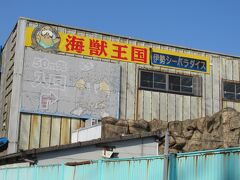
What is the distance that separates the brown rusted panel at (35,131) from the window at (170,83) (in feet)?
24.7

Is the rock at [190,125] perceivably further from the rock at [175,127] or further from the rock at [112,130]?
the rock at [112,130]

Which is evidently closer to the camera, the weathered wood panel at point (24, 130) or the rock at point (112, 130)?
the rock at point (112, 130)

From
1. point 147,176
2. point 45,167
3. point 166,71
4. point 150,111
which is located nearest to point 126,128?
point 150,111

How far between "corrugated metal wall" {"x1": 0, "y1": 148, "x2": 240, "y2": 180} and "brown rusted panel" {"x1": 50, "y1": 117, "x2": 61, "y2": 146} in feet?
43.3

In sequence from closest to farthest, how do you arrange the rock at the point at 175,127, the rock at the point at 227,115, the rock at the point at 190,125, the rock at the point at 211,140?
1. the rock at the point at 211,140
2. the rock at the point at 227,115
3. the rock at the point at 190,125
4. the rock at the point at 175,127

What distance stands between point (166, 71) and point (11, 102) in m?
10.8

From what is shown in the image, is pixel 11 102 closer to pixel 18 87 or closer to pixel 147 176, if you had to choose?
pixel 18 87

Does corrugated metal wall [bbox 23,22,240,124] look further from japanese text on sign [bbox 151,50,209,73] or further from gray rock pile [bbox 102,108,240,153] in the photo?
gray rock pile [bbox 102,108,240,153]

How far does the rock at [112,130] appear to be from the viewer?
2395 centimetres

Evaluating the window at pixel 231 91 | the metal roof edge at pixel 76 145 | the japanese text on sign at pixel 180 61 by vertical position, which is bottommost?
the metal roof edge at pixel 76 145

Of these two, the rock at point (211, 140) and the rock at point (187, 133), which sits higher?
the rock at point (187, 133)

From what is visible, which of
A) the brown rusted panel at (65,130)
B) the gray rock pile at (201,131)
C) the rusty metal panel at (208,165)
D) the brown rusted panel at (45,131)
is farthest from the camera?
the brown rusted panel at (65,130)

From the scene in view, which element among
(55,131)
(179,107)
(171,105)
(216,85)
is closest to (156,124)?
(171,105)

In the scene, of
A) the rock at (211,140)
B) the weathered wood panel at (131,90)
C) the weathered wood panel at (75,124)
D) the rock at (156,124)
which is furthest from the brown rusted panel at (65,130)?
the rock at (211,140)
